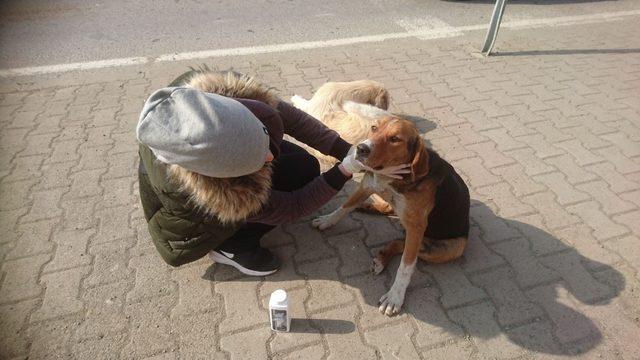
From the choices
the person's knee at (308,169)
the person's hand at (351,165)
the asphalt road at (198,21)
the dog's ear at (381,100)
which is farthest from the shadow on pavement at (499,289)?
the asphalt road at (198,21)

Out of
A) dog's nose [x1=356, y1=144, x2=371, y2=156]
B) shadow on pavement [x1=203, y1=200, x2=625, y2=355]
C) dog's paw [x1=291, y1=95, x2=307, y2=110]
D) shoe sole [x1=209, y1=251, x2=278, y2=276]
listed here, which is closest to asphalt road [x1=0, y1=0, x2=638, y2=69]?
dog's paw [x1=291, y1=95, x2=307, y2=110]

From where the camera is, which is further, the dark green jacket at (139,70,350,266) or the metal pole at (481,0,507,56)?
the metal pole at (481,0,507,56)

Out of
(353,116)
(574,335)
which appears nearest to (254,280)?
(353,116)

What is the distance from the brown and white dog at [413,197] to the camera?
8.40 feet

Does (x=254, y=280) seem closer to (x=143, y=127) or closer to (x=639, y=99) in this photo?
(x=143, y=127)

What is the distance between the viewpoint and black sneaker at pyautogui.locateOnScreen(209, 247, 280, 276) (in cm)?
309

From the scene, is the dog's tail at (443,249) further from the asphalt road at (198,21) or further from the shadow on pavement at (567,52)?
the asphalt road at (198,21)

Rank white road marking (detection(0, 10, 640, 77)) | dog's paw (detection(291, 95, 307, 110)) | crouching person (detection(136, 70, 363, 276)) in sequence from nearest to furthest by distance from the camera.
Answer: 1. crouching person (detection(136, 70, 363, 276))
2. dog's paw (detection(291, 95, 307, 110))
3. white road marking (detection(0, 10, 640, 77))

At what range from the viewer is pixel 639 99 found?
18.2ft

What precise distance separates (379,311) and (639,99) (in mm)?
5042

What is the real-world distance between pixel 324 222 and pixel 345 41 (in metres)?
4.17

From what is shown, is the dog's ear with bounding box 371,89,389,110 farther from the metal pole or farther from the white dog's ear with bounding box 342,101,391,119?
A: the metal pole

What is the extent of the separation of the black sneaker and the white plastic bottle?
1.52 ft

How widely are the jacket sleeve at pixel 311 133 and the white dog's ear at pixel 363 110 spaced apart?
2.96 feet
